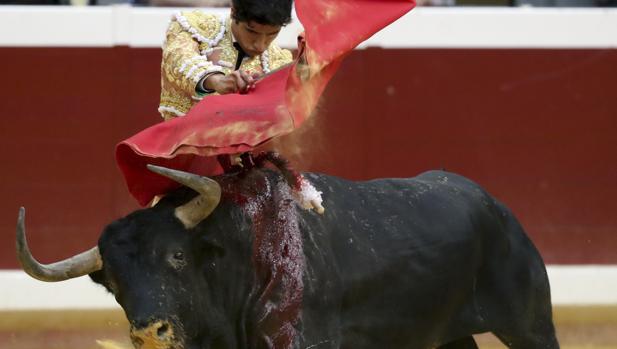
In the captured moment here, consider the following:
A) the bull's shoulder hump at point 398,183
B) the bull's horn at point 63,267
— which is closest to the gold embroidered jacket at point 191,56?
the bull's shoulder hump at point 398,183

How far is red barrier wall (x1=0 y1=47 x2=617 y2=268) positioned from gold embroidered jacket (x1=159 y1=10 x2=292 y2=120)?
2313mm

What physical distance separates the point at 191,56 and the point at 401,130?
9.26 ft

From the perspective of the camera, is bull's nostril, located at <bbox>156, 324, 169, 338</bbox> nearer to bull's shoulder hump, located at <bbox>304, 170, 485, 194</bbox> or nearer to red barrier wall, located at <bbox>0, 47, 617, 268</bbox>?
bull's shoulder hump, located at <bbox>304, 170, 485, 194</bbox>

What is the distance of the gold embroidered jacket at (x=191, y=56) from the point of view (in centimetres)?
324

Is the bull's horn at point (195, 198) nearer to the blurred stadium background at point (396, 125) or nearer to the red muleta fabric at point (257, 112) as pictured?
the red muleta fabric at point (257, 112)

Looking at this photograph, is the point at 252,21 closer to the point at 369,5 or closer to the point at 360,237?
the point at 369,5

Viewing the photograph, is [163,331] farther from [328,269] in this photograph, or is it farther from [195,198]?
[328,269]

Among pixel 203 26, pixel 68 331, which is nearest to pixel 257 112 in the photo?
pixel 203 26

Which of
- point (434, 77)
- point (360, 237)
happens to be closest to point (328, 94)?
point (434, 77)

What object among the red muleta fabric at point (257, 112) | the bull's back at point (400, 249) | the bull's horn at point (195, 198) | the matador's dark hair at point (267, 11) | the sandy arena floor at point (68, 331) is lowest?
the sandy arena floor at point (68, 331)

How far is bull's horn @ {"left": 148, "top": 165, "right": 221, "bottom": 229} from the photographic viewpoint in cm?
300

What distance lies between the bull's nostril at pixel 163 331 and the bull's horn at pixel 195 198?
0.26 meters

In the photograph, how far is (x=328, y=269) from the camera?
3326 millimetres

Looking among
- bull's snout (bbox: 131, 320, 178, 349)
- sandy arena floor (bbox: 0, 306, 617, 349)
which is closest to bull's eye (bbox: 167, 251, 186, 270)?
bull's snout (bbox: 131, 320, 178, 349)
